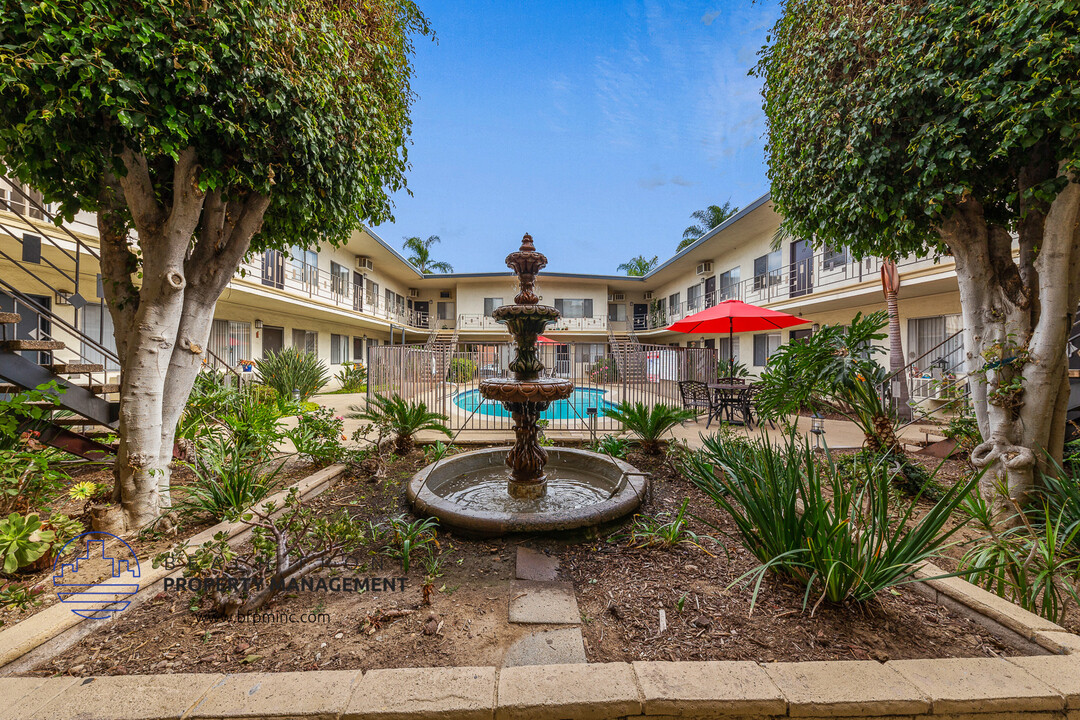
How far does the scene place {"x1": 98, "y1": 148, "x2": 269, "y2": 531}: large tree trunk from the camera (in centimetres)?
296

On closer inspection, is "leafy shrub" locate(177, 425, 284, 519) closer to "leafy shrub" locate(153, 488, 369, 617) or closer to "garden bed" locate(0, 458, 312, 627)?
"garden bed" locate(0, 458, 312, 627)

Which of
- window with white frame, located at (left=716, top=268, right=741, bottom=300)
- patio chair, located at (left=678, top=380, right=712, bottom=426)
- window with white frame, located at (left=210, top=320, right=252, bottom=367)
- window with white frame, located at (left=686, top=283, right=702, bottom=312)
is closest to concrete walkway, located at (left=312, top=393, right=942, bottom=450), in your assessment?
patio chair, located at (left=678, top=380, right=712, bottom=426)

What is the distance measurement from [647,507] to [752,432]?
14.8ft

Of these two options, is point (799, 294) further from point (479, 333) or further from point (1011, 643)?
point (479, 333)

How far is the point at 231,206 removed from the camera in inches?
143

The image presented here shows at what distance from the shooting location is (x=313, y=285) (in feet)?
44.1

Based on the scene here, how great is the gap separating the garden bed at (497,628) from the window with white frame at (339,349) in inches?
645

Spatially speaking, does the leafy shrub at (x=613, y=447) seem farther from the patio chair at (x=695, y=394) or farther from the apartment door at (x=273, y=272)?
the apartment door at (x=273, y=272)

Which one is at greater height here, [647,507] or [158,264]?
[158,264]

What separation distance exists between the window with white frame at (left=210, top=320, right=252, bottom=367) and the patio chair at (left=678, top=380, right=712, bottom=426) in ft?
40.2

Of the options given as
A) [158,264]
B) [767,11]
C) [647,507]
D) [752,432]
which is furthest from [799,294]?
[158,264]

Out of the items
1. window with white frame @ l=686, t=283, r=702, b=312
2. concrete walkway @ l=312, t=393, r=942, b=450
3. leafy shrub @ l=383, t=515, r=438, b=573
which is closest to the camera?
leafy shrub @ l=383, t=515, r=438, b=573

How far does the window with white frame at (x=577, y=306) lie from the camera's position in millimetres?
22625

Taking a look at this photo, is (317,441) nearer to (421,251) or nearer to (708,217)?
(708,217)
